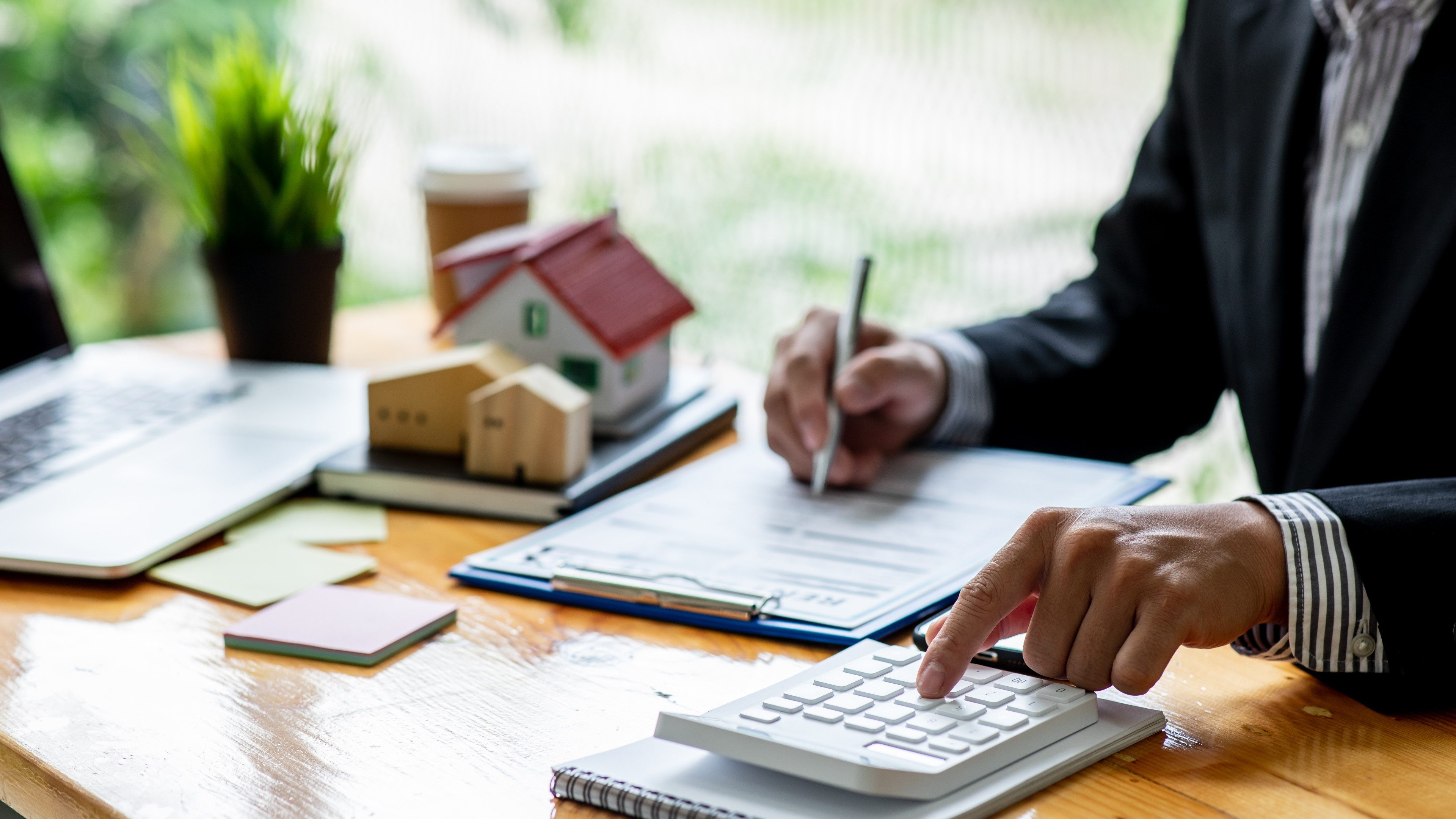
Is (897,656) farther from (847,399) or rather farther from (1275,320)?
(1275,320)

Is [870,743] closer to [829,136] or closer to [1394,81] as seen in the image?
[1394,81]

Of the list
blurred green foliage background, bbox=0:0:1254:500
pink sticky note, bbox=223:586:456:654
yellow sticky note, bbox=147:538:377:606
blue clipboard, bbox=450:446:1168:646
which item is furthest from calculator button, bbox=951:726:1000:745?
blurred green foliage background, bbox=0:0:1254:500

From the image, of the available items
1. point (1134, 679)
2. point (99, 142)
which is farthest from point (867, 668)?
point (99, 142)

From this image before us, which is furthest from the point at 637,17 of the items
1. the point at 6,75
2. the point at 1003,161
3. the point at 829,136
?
the point at 6,75

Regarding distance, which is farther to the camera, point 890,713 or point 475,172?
point 475,172

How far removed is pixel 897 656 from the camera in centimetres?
59

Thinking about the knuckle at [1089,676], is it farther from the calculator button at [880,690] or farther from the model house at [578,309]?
the model house at [578,309]

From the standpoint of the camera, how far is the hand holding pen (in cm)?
93

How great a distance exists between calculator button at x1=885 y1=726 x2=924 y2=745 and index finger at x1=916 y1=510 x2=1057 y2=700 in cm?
4

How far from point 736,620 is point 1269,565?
28cm

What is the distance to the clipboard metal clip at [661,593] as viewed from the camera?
0.69 meters

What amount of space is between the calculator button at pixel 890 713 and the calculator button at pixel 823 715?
14 millimetres

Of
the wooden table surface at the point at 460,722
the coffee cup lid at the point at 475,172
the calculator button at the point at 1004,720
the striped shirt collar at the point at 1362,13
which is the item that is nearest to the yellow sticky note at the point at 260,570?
the wooden table surface at the point at 460,722

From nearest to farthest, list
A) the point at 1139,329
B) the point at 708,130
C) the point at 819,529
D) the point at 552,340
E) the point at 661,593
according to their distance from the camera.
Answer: the point at 661,593 → the point at 819,529 → the point at 552,340 → the point at 1139,329 → the point at 708,130
